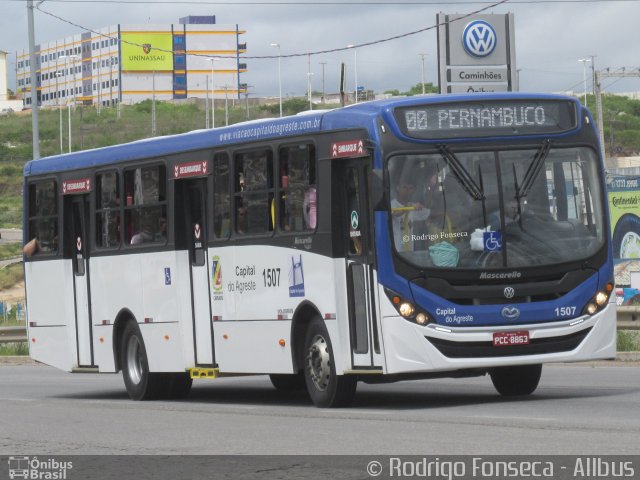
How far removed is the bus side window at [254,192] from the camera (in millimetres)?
17406

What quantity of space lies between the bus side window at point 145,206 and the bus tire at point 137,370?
126 cm

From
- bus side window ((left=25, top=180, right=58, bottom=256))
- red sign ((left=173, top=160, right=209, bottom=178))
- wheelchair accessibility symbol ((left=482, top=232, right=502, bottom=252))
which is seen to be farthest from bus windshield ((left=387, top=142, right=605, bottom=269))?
bus side window ((left=25, top=180, right=58, bottom=256))

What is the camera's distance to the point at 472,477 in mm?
9898

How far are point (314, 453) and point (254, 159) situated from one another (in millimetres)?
6438

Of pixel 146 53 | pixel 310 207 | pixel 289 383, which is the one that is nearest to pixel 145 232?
pixel 289 383

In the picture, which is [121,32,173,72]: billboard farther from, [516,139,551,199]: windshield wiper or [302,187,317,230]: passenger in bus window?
[516,139,551,199]: windshield wiper

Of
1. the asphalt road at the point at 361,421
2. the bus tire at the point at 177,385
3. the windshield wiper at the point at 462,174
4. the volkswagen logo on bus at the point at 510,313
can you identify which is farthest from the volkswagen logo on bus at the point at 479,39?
the volkswagen logo on bus at the point at 510,313

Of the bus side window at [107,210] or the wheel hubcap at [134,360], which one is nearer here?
the wheel hubcap at [134,360]

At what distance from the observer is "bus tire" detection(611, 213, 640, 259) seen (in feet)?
133

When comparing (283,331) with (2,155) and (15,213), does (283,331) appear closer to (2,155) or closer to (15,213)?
(15,213)

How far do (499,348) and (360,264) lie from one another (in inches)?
64.5

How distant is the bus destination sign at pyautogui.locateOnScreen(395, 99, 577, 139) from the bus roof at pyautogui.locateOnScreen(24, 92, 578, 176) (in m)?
0.08

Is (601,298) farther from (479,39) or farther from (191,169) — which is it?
(479,39)

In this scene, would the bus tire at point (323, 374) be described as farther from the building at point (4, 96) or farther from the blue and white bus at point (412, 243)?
the building at point (4, 96)
